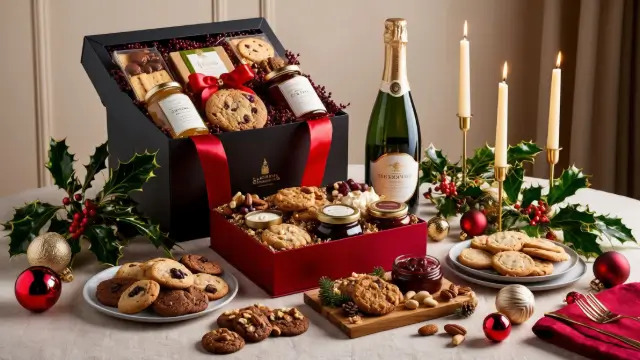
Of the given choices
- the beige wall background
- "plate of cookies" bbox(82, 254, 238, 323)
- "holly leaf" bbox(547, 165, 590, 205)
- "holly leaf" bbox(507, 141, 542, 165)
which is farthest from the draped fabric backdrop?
"plate of cookies" bbox(82, 254, 238, 323)

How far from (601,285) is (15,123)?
242cm

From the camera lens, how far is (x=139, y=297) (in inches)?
57.6

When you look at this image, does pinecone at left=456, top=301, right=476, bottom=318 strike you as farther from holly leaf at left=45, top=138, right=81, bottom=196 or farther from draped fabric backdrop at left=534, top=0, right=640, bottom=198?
draped fabric backdrop at left=534, top=0, right=640, bottom=198

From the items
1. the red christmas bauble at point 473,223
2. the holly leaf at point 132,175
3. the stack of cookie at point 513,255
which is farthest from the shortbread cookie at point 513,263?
the holly leaf at point 132,175

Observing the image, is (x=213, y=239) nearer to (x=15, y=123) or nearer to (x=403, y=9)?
(x=15, y=123)

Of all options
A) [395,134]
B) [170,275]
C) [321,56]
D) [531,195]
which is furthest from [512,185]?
[321,56]

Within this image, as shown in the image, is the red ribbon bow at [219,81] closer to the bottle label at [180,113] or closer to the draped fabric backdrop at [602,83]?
the bottle label at [180,113]

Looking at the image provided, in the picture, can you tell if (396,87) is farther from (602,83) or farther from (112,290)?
(602,83)

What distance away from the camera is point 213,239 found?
1829 mm

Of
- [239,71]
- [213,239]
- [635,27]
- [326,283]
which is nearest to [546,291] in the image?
[326,283]

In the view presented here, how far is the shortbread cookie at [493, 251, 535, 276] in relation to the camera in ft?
5.25

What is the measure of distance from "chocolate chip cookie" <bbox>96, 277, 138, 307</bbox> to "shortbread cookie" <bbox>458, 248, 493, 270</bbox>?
59cm

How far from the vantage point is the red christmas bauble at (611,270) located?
162 cm

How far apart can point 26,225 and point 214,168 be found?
383 mm
